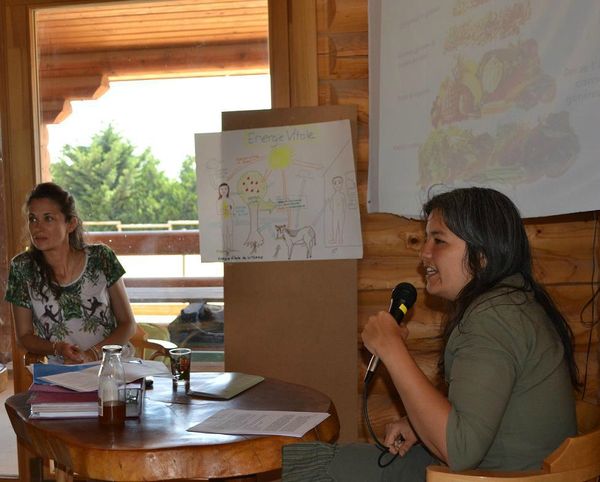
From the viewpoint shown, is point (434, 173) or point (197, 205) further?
point (197, 205)

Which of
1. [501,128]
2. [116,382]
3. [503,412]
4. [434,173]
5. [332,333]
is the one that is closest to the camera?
[503,412]

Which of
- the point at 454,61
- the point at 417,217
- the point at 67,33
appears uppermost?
the point at 67,33

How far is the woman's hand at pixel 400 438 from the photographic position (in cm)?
205

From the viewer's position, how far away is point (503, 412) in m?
1.60

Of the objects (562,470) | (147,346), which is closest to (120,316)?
(147,346)

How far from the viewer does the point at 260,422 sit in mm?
2021

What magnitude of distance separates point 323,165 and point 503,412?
1.86 m

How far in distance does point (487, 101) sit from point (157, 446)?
174 centimetres

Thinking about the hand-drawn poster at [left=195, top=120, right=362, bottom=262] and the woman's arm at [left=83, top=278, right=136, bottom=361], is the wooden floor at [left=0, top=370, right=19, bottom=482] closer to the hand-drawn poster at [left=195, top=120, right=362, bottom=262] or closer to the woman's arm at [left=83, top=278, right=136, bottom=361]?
the woman's arm at [left=83, top=278, right=136, bottom=361]

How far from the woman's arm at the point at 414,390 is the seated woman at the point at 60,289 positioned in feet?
5.36

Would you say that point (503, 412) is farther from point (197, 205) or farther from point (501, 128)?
point (197, 205)

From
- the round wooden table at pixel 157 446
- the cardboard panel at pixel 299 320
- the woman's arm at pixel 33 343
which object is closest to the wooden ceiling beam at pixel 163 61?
the cardboard panel at pixel 299 320

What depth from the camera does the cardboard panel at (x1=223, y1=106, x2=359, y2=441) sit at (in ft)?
10.7

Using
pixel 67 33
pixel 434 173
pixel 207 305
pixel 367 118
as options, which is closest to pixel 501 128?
pixel 434 173
